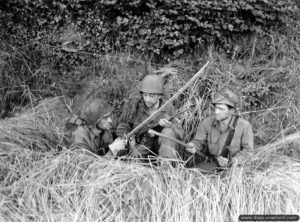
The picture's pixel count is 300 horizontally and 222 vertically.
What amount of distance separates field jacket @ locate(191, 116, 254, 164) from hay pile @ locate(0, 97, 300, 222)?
153mm

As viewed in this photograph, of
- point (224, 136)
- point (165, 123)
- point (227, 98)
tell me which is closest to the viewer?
point (227, 98)

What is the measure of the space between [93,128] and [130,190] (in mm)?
906

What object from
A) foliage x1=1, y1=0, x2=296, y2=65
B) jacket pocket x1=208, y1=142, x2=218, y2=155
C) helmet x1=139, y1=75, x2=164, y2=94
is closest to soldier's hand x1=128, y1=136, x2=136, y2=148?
helmet x1=139, y1=75, x2=164, y2=94

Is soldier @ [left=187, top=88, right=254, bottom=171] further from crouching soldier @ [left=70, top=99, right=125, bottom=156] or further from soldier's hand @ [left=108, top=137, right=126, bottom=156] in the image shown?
crouching soldier @ [left=70, top=99, right=125, bottom=156]

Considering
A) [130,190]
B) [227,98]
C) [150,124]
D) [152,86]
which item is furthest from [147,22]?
[130,190]

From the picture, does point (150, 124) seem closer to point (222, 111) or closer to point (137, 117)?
point (137, 117)

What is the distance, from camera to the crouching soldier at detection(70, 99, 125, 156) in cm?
400

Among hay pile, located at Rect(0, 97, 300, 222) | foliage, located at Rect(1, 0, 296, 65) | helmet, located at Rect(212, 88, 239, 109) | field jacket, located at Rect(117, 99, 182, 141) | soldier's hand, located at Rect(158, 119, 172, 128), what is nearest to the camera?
hay pile, located at Rect(0, 97, 300, 222)

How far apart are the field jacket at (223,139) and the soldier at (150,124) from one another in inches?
10.5

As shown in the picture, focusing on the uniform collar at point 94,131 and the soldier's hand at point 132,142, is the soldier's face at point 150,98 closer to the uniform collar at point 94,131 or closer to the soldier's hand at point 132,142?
the soldier's hand at point 132,142

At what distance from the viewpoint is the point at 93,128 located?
13.5 feet

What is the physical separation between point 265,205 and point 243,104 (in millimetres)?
1757

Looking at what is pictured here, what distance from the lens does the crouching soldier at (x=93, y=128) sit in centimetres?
400

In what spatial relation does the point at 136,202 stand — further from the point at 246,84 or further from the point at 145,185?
the point at 246,84
